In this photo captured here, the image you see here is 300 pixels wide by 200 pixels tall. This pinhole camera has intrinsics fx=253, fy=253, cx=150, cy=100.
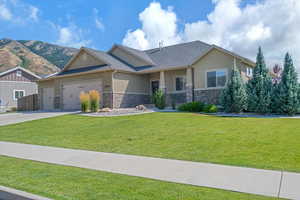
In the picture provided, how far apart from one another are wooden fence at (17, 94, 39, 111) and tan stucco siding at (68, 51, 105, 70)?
21.8 feet

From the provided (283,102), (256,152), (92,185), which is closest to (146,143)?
(256,152)

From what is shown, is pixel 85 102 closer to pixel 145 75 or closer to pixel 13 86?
pixel 145 75

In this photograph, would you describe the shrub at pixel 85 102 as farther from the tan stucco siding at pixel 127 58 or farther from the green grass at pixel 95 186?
the green grass at pixel 95 186

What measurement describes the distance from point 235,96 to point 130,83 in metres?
9.76

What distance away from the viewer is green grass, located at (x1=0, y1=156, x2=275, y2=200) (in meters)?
4.16

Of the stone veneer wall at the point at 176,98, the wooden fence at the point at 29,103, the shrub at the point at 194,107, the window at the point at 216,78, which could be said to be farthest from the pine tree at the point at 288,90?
the wooden fence at the point at 29,103

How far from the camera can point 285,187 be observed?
4484 millimetres

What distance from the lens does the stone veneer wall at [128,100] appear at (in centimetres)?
2144

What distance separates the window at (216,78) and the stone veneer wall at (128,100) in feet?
21.3

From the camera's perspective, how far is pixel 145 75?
79.8 ft

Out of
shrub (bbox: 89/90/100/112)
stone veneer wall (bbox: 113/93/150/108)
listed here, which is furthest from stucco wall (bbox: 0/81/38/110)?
shrub (bbox: 89/90/100/112)

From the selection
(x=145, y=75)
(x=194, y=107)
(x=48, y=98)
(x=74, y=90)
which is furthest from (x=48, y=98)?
(x=194, y=107)

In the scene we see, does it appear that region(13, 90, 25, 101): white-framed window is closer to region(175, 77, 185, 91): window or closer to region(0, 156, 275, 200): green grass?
region(175, 77, 185, 91): window

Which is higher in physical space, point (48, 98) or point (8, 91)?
point (8, 91)
